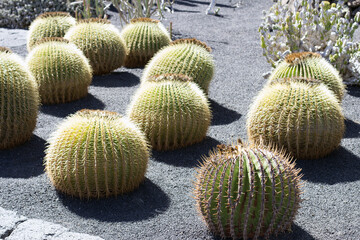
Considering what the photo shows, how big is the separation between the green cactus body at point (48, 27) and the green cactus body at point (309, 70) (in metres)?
3.83

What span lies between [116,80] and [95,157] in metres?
3.55

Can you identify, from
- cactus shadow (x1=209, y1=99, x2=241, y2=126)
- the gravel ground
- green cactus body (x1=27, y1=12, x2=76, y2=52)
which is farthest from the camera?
green cactus body (x1=27, y1=12, x2=76, y2=52)

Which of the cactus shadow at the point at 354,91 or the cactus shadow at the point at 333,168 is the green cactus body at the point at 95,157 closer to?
the cactus shadow at the point at 333,168

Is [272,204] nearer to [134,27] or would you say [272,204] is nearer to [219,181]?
[219,181]

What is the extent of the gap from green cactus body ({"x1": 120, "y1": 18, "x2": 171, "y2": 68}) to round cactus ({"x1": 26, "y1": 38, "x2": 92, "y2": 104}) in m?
1.68

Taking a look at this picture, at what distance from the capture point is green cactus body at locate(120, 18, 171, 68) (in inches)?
292

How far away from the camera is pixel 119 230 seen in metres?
3.18

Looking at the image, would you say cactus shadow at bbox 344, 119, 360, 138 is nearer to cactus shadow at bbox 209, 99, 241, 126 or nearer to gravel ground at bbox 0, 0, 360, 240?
gravel ground at bbox 0, 0, 360, 240

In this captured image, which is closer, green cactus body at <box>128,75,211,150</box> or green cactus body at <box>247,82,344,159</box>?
green cactus body at <box>247,82,344,159</box>

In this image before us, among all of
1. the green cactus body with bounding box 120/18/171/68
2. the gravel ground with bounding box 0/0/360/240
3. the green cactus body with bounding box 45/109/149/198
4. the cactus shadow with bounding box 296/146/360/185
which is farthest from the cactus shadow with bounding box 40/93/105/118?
the cactus shadow with bounding box 296/146/360/185

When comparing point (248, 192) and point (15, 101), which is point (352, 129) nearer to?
point (248, 192)

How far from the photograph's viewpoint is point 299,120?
4.09 metres

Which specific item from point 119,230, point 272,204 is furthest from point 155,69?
point 272,204

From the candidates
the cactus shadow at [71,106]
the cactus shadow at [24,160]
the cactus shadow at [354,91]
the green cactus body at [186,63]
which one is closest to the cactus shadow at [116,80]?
the cactus shadow at [71,106]
